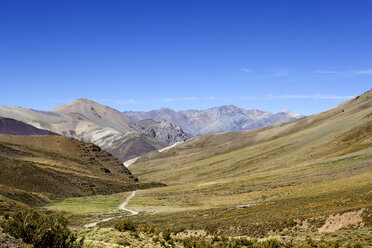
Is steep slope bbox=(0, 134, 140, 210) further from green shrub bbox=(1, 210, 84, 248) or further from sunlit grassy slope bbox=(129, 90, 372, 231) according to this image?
green shrub bbox=(1, 210, 84, 248)

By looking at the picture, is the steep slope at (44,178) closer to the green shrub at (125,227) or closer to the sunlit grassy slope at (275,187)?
the sunlit grassy slope at (275,187)

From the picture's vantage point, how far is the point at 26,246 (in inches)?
588

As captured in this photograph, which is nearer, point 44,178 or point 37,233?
point 37,233

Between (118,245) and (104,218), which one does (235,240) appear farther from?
(104,218)

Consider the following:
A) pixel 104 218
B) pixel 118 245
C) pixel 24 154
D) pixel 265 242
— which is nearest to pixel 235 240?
pixel 265 242

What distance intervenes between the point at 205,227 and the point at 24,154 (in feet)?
349

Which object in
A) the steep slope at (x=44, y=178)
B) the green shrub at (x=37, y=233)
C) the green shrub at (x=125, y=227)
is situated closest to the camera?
the green shrub at (x=37, y=233)

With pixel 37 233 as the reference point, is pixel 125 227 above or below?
below

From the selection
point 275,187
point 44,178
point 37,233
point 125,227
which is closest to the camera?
point 37,233

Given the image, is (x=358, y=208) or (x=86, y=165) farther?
(x=86, y=165)

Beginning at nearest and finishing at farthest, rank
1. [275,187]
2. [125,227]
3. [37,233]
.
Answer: [37,233]
[125,227]
[275,187]

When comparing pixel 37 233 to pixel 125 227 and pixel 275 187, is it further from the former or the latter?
pixel 275 187

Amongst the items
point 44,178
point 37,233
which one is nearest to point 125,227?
point 37,233

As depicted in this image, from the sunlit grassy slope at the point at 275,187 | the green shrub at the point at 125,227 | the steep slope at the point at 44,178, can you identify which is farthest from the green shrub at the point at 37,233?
the steep slope at the point at 44,178
